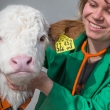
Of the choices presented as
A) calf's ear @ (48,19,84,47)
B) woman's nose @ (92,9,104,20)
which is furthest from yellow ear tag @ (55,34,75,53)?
woman's nose @ (92,9,104,20)

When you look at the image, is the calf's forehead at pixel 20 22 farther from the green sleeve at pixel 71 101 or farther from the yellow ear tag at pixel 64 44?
the green sleeve at pixel 71 101

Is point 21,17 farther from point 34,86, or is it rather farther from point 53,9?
point 53,9

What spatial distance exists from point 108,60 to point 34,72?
0.32m

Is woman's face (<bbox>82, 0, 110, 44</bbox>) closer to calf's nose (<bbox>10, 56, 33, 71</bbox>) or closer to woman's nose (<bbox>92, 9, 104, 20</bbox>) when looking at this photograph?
woman's nose (<bbox>92, 9, 104, 20</bbox>)

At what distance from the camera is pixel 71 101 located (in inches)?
35.7

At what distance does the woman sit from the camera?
909 millimetres

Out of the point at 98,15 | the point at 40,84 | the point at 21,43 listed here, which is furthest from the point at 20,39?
the point at 98,15

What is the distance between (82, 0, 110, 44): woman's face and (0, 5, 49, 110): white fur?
158mm

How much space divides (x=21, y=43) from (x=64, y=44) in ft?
0.79

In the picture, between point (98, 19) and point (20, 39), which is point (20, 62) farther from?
point (98, 19)

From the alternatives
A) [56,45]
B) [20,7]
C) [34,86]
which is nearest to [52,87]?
[34,86]

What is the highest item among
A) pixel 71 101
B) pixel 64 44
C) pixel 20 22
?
pixel 20 22

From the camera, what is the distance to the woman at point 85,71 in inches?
35.8

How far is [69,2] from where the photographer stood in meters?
2.01
